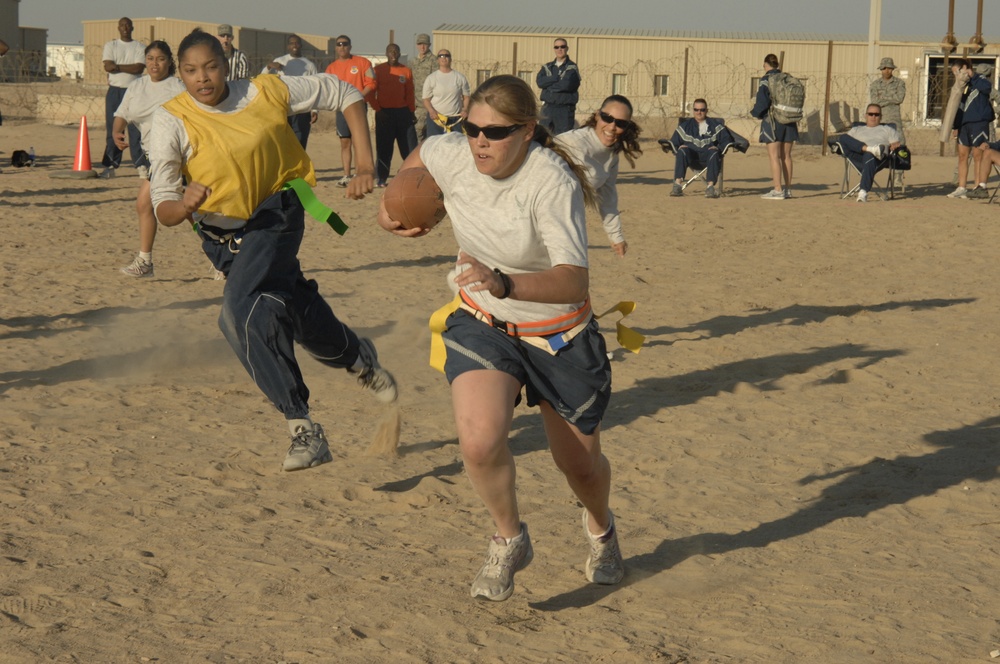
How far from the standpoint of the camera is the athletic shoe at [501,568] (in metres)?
4.08

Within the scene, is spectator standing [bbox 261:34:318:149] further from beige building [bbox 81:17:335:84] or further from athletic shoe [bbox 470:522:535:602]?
beige building [bbox 81:17:335:84]

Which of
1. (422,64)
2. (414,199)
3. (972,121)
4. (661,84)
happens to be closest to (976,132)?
(972,121)

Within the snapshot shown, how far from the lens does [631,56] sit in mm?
46250

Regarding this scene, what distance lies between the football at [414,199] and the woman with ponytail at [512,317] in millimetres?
52

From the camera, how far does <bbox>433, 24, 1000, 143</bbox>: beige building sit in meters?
Answer: 37.2

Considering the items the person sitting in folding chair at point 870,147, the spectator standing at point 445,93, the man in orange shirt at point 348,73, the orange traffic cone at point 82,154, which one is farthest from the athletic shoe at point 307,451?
the orange traffic cone at point 82,154

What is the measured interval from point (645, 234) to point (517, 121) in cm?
1024

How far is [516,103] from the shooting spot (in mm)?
3863

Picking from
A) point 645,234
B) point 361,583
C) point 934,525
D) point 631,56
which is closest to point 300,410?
point 361,583

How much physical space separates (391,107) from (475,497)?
12334mm

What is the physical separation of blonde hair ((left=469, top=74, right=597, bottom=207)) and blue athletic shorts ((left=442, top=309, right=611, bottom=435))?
50 centimetres

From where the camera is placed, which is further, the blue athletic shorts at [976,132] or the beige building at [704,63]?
the beige building at [704,63]

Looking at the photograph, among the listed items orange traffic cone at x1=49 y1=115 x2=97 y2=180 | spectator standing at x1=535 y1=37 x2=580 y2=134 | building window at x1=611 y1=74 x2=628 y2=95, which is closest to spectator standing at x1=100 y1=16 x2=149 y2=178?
orange traffic cone at x1=49 y1=115 x2=97 y2=180

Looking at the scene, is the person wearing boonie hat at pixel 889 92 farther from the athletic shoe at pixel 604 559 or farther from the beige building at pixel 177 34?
the beige building at pixel 177 34
